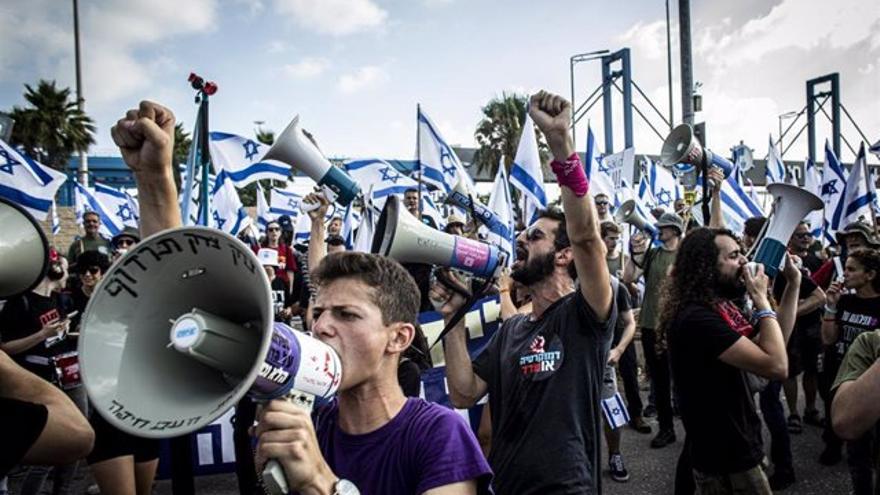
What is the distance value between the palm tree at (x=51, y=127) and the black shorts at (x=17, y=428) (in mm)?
26937

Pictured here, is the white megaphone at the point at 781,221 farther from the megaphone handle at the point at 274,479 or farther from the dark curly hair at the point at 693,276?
the megaphone handle at the point at 274,479

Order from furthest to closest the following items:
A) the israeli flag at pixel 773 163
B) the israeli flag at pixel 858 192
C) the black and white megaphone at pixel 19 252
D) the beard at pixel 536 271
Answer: the israeli flag at pixel 773 163 → the israeli flag at pixel 858 192 → the beard at pixel 536 271 → the black and white megaphone at pixel 19 252

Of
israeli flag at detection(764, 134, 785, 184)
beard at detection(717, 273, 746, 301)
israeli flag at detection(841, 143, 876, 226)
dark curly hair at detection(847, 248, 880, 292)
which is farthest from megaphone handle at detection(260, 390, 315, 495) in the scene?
israeli flag at detection(764, 134, 785, 184)

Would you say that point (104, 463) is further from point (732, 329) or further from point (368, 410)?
point (732, 329)

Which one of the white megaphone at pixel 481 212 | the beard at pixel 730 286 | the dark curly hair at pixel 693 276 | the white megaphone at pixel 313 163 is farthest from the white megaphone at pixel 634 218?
the white megaphone at pixel 313 163

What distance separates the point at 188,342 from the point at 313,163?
2.36 m

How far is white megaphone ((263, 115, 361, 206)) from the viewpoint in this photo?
131 inches

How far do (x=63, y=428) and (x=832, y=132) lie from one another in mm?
27070

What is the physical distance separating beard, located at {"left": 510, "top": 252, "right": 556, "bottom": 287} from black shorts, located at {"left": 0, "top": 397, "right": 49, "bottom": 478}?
1811 millimetres

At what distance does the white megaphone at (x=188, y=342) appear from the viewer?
45.1 inches

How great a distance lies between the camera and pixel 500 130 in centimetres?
3111

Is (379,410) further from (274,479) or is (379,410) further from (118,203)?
(118,203)

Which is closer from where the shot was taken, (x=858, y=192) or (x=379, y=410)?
(x=379, y=410)

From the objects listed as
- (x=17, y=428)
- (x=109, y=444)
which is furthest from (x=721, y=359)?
(x=109, y=444)
